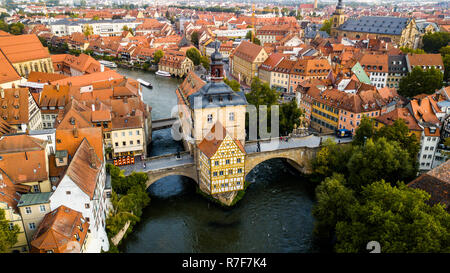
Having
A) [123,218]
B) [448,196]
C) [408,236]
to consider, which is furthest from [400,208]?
[123,218]

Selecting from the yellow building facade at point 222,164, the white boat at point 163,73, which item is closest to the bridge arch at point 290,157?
the yellow building facade at point 222,164

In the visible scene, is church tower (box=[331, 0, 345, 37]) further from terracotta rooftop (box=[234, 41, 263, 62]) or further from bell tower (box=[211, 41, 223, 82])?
bell tower (box=[211, 41, 223, 82])

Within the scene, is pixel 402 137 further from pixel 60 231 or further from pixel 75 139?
pixel 60 231

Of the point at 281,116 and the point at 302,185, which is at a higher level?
the point at 281,116

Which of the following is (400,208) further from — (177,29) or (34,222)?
(177,29)

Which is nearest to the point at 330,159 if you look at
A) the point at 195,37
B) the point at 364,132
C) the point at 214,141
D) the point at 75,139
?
the point at 364,132
